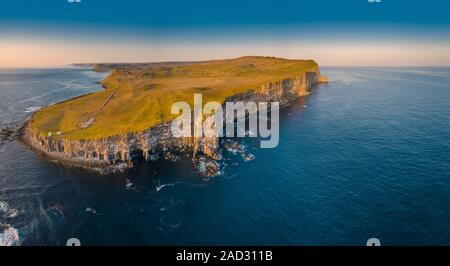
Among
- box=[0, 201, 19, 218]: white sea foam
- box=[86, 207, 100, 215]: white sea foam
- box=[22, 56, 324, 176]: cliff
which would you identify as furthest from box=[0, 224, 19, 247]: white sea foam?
box=[22, 56, 324, 176]: cliff

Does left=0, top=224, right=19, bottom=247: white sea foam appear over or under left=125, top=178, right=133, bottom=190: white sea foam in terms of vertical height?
under

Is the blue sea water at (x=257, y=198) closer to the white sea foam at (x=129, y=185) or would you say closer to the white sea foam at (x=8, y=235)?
the white sea foam at (x=129, y=185)

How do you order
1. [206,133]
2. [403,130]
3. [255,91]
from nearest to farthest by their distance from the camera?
[206,133] < [403,130] < [255,91]

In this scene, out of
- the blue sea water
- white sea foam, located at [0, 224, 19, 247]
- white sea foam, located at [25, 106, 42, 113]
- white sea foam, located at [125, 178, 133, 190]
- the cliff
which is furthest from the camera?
white sea foam, located at [25, 106, 42, 113]

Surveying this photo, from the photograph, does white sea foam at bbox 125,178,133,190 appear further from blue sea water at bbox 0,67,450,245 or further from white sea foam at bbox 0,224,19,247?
white sea foam at bbox 0,224,19,247

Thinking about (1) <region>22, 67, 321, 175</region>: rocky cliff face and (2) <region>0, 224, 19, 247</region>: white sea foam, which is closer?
(2) <region>0, 224, 19, 247</region>: white sea foam
